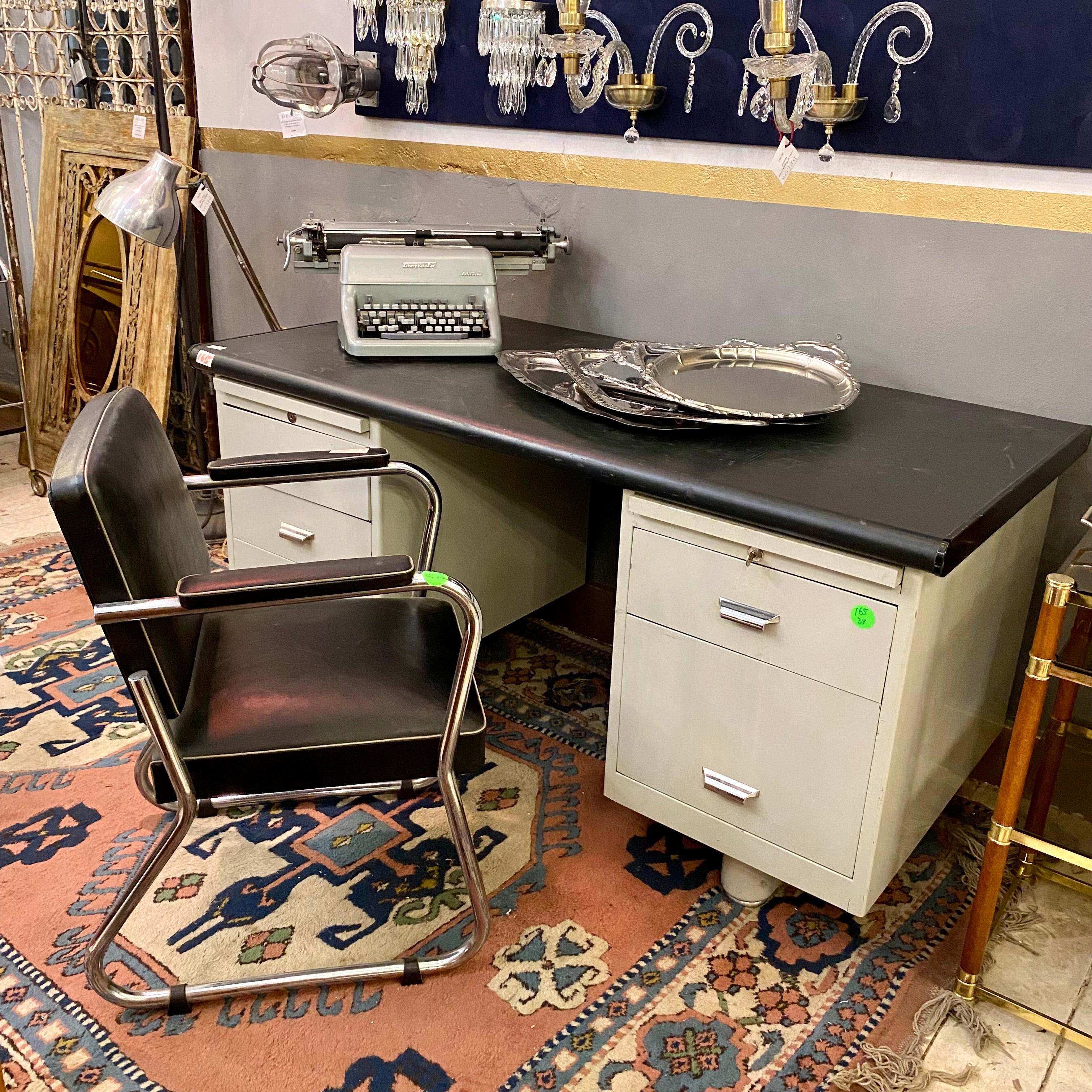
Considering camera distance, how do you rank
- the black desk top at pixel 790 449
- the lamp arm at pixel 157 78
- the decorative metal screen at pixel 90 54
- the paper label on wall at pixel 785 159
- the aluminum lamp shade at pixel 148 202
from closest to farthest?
the black desk top at pixel 790 449 < the paper label on wall at pixel 785 159 < the aluminum lamp shade at pixel 148 202 < the lamp arm at pixel 157 78 < the decorative metal screen at pixel 90 54

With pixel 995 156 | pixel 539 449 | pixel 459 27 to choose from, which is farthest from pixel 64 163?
pixel 995 156

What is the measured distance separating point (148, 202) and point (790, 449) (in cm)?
171

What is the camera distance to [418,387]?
1.86 m

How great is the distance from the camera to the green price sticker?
4.50 feet

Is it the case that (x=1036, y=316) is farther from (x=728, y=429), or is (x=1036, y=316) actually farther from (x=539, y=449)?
(x=539, y=449)

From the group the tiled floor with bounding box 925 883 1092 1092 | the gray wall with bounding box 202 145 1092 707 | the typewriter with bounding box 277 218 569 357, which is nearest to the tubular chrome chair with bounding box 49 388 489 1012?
the typewriter with bounding box 277 218 569 357

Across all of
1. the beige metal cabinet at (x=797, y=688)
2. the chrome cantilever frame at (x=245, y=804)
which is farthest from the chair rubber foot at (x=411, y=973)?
the beige metal cabinet at (x=797, y=688)

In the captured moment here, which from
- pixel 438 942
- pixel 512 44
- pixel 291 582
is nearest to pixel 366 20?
pixel 512 44

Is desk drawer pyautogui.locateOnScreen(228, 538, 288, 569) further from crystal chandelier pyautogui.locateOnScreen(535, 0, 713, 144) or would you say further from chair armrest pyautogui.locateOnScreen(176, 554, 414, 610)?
crystal chandelier pyautogui.locateOnScreen(535, 0, 713, 144)

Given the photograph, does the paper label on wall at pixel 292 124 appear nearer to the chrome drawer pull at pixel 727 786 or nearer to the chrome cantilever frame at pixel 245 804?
the chrome cantilever frame at pixel 245 804

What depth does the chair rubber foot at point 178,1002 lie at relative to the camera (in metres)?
1.49

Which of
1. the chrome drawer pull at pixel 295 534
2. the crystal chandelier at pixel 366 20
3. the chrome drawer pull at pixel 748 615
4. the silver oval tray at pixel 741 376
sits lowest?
the chrome drawer pull at pixel 295 534

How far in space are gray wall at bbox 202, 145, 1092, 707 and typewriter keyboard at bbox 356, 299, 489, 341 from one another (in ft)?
1.18

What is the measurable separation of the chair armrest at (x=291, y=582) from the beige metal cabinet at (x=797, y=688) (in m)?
0.42
